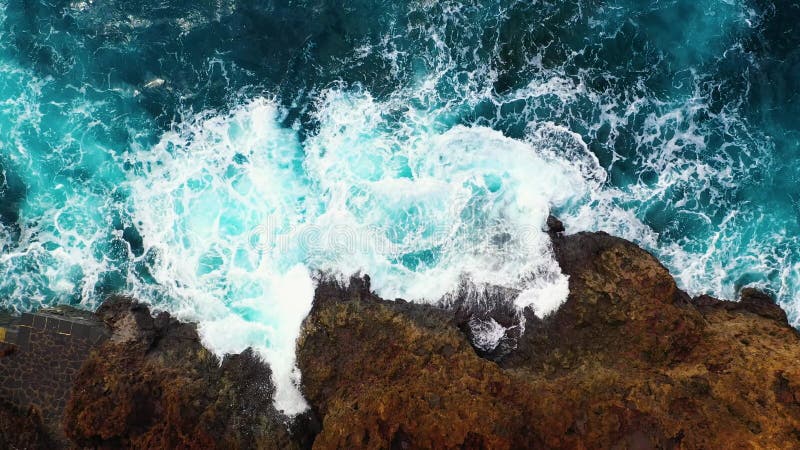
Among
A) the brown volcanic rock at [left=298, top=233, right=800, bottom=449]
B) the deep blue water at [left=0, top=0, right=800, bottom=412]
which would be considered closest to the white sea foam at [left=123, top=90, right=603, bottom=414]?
the deep blue water at [left=0, top=0, right=800, bottom=412]

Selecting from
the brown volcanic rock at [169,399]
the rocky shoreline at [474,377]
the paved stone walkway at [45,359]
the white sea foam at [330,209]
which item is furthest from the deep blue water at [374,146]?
the paved stone walkway at [45,359]

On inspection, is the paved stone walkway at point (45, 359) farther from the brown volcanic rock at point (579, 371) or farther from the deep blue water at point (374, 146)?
the brown volcanic rock at point (579, 371)

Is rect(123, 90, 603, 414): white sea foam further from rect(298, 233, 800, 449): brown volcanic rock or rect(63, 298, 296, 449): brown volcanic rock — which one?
rect(298, 233, 800, 449): brown volcanic rock

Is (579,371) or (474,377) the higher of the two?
(474,377)

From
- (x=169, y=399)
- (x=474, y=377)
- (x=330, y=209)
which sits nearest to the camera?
(x=474, y=377)

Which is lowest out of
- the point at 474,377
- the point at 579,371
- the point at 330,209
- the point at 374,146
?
the point at 579,371

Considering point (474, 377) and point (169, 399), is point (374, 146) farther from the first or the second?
point (169, 399)

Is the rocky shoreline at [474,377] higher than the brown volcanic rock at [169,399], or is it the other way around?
the rocky shoreline at [474,377]

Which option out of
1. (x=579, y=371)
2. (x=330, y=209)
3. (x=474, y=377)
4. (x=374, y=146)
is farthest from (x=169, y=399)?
(x=579, y=371)
